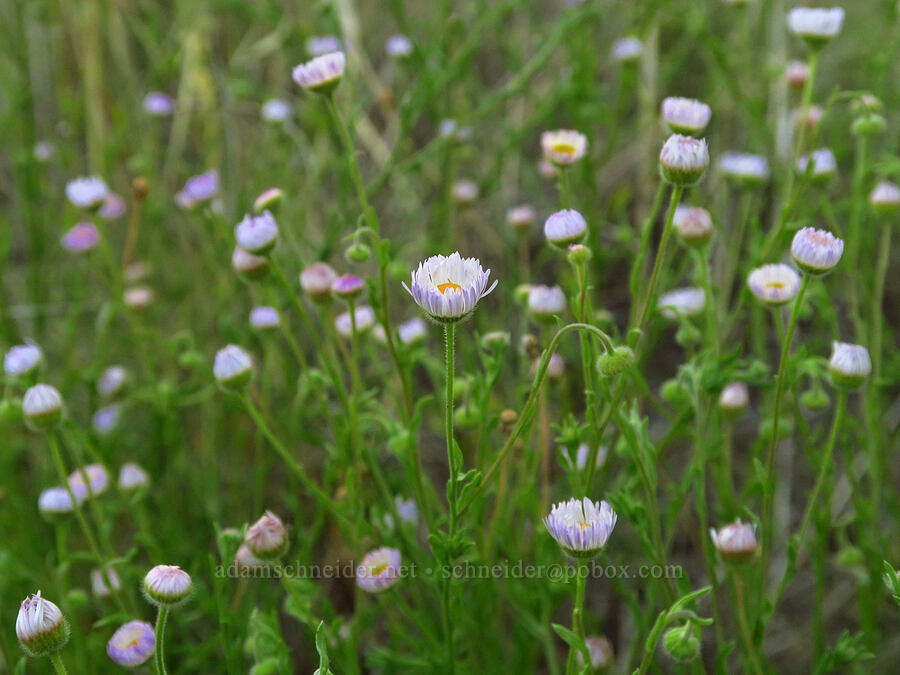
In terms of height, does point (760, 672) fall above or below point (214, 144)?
below

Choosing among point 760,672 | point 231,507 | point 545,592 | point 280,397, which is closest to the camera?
point 760,672

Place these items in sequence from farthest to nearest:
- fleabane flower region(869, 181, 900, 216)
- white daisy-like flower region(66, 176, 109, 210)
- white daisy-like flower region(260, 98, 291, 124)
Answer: white daisy-like flower region(260, 98, 291, 124) → white daisy-like flower region(66, 176, 109, 210) → fleabane flower region(869, 181, 900, 216)

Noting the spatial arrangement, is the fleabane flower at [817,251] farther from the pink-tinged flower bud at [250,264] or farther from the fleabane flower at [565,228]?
the pink-tinged flower bud at [250,264]

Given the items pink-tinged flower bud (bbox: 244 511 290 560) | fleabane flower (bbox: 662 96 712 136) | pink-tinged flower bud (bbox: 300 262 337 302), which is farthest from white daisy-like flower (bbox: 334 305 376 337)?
fleabane flower (bbox: 662 96 712 136)

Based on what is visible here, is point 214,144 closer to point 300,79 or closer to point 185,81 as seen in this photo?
point 185,81

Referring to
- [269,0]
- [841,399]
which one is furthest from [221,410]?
[841,399]

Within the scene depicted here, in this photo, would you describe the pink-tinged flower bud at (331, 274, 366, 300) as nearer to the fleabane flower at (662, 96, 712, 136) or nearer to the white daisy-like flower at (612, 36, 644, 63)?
the fleabane flower at (662, 96, 712, 136)
